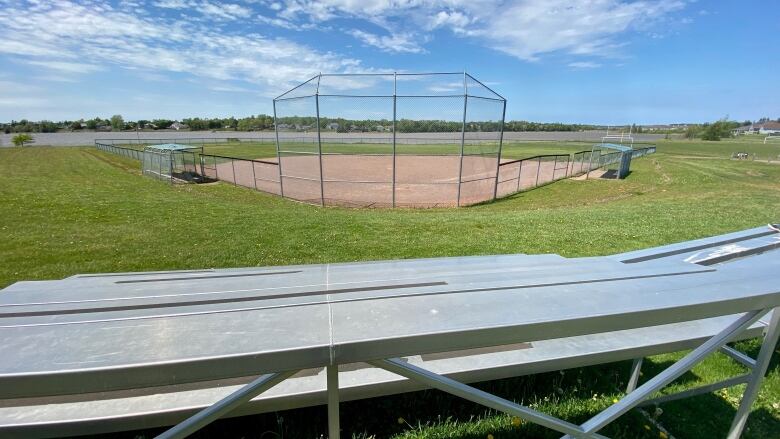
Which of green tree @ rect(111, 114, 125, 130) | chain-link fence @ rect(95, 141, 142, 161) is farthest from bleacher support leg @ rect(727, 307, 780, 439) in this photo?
green tree @ rect(111, 114, 125, 130)

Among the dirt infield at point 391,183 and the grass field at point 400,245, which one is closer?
the grass field at point 400,245

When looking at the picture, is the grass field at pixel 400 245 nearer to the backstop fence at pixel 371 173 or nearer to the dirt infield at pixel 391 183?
the dirt infield at pixel 391 183

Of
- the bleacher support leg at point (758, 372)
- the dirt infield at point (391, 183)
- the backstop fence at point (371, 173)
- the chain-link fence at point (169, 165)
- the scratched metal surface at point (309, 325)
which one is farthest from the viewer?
the chain-link fence at point (169, 165)

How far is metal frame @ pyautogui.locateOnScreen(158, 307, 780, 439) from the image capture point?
112 centimetres

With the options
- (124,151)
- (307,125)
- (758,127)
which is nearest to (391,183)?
(307,125)

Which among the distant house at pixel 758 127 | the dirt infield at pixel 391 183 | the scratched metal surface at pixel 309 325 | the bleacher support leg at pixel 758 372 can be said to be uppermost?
the distant house at pixel 758 127

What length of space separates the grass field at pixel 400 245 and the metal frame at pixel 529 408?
0.70 metres

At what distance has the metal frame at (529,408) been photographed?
1.12 m

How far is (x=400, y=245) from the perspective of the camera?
645 cm

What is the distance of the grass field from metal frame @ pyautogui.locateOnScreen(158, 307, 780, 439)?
70 cm

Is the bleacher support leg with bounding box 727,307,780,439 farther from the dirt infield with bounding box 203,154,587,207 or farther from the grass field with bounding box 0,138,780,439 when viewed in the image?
the dirt infield with bounding box 203,154,587,207

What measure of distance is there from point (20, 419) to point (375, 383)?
154 centimetres

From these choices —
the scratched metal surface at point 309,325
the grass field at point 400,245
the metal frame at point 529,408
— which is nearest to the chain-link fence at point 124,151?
the grass field at point 400,245

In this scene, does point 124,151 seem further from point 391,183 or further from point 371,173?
point 391,183
